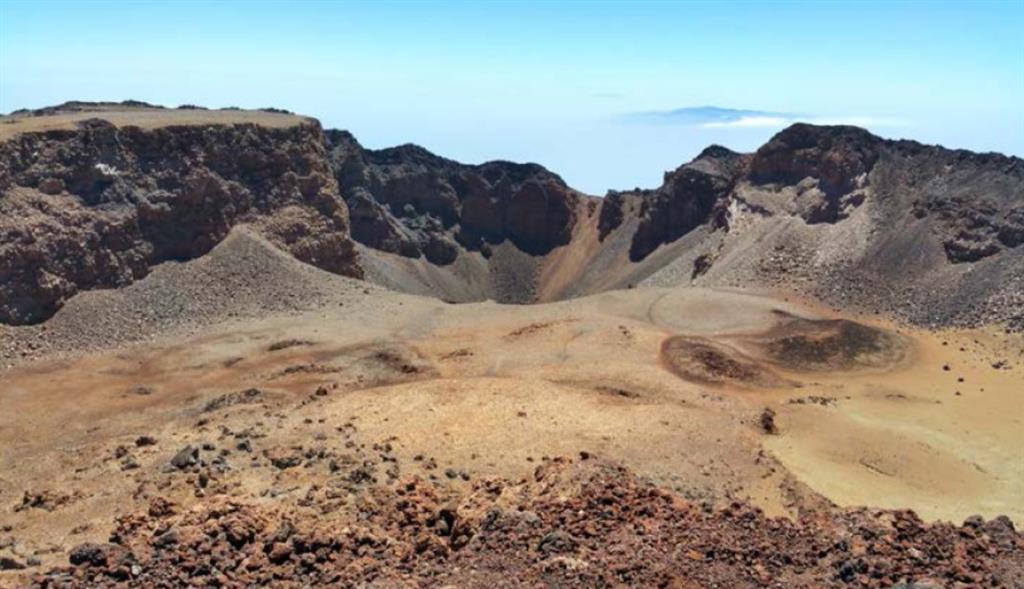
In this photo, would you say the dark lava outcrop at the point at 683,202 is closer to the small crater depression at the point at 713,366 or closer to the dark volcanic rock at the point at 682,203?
the dark volcanic rock at the point at 682,203

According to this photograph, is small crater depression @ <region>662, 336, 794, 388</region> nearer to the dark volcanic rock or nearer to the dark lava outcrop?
the dark lava outcrop

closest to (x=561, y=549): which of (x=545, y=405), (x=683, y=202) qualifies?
(x=545, y=405)

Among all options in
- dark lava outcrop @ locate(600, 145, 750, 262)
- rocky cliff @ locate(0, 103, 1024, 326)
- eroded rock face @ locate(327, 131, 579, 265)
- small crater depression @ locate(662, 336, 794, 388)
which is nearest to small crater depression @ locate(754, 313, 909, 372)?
small crater depression @ locate(662, 336, 794, 388)

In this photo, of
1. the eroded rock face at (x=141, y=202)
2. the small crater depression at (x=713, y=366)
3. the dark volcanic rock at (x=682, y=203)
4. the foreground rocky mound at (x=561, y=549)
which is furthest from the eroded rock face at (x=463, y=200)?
the foreground rocky mound at (x=561, y=549)

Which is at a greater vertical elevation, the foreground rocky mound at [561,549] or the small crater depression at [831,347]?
the foreground rocky mound at [561,549]

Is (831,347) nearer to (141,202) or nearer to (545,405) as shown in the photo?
(545,405)
